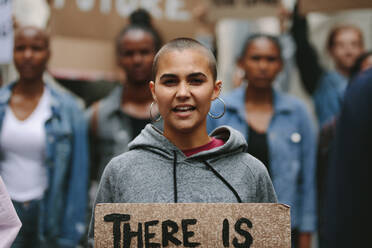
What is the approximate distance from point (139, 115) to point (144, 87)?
0.79ft

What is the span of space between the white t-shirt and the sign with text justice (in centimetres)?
191

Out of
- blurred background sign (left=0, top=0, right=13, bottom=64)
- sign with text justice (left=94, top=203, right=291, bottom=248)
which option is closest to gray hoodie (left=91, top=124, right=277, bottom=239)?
sign with text justice (left=94, top=203, right=291, bottom=248)

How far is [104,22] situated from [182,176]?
280 centimetres

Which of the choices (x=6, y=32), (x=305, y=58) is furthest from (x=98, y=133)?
(x=305, y=58)

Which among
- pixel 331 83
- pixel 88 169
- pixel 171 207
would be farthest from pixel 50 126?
pixel 331 83

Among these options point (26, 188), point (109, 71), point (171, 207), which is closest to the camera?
point (171, 207)

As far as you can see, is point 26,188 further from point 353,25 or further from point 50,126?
point 353,25

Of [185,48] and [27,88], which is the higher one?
[185,48]

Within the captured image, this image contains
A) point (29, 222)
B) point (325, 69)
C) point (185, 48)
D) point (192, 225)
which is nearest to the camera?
point (192, 225)

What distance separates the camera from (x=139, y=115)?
→ 436cm

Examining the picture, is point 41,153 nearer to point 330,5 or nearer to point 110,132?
point 110,132

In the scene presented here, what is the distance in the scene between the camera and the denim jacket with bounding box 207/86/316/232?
12.8 feet

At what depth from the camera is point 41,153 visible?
13.4 feet

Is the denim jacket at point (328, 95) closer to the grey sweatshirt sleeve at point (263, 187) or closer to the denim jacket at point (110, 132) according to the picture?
the denim jacket at point (110, 132)
